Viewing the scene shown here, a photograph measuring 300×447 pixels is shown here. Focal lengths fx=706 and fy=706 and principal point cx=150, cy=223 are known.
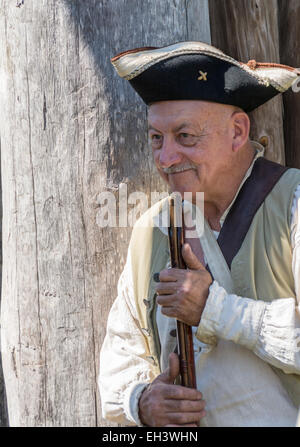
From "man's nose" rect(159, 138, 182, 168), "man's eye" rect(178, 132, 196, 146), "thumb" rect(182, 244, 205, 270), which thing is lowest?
"thumb" rect(182, 244, 205, 270)

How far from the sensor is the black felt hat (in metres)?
2.55

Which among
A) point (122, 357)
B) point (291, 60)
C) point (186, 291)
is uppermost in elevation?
point (291, 60)

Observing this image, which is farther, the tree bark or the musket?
the tree bark

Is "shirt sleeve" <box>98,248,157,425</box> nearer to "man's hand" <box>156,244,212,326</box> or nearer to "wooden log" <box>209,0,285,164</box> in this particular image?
"man's hand" <box>156,244,212,326</box>

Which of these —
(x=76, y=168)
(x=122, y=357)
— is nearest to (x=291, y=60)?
(x=76, y=168)

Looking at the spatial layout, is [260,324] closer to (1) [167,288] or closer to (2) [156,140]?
(1) [167,288]

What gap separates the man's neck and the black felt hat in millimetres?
198

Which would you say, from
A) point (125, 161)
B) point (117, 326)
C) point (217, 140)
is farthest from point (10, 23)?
point (117, 326)

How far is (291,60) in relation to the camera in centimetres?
325

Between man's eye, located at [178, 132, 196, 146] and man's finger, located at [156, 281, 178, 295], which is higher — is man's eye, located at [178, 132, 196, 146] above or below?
above

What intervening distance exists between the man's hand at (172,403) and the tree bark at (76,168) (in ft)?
1.45

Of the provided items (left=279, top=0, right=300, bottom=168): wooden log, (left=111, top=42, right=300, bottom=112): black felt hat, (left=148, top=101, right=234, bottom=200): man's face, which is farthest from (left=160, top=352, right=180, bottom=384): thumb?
(left=279, top=0, right=300, bottom=168): wooden log

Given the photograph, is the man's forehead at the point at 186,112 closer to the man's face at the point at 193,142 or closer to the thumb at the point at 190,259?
the man's face at the point at 193,142

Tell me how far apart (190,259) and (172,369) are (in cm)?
39
